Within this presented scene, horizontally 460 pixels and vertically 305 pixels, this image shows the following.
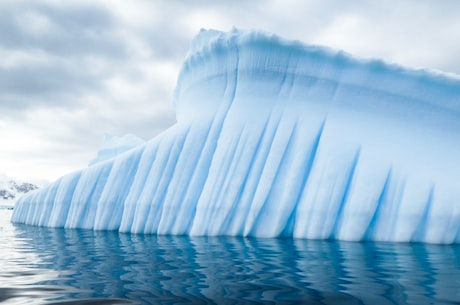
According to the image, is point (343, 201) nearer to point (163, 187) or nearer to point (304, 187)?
point (304, 187)

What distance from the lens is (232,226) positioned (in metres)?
12.1

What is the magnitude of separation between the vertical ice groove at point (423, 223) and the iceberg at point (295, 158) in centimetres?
3

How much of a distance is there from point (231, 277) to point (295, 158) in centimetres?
729

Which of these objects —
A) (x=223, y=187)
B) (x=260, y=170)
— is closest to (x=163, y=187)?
(x=223, y=187)

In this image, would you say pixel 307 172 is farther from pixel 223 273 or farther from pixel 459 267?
pixel 223 273

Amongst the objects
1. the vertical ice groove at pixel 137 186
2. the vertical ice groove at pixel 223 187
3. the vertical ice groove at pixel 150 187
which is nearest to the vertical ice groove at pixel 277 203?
the vertical ice groove at pixel 223 187

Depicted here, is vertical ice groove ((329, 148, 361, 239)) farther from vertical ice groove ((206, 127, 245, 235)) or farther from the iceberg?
vertical ice groove ((206, 127, 245, 235))

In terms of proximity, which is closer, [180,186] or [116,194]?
[180,186]

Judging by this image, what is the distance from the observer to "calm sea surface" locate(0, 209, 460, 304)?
3.84 metres

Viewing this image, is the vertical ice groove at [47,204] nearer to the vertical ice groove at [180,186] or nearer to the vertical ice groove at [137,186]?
A: the vertical ice groove at [137,186]

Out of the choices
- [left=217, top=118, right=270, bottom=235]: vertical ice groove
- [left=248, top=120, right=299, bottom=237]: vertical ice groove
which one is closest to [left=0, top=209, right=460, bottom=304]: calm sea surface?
[left=248, top=120, right=299, bottom=237]: vertical ice groove

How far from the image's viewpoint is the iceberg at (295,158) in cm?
1032

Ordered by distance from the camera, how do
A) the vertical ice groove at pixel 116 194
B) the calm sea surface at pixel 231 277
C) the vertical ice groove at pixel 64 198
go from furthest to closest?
the vertical ice groove at pixel 64 198 < the vertical ice groove at pixel 116 194 < the calm sea surface at pixel 231 277

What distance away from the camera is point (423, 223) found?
9.83 m
